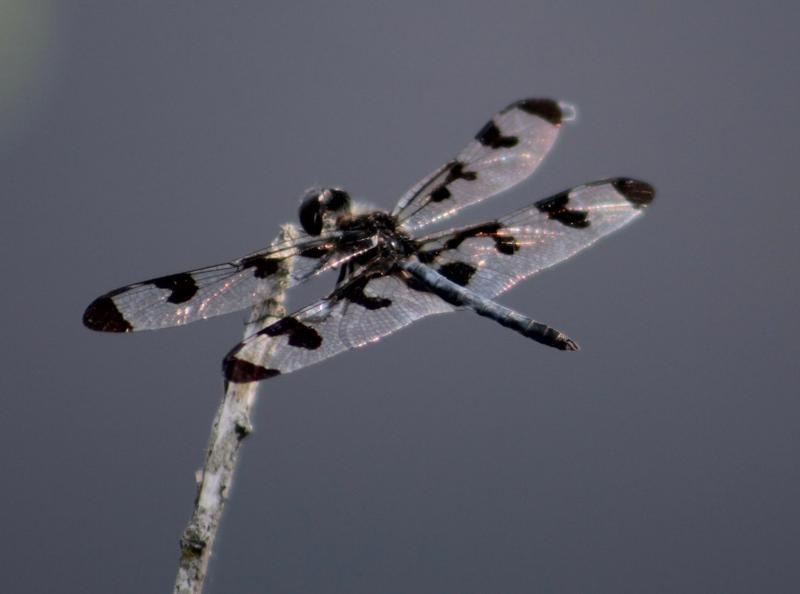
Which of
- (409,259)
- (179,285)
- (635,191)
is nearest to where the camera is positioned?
(179,285)

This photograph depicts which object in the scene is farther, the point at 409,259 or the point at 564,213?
the point at 564,213

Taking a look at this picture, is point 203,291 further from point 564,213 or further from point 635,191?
point 635,191

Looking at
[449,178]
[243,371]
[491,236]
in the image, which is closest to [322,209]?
[449,178]

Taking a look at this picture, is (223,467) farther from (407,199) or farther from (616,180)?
(616,180)

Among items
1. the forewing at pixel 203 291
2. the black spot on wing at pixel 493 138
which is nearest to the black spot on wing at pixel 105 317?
the forewing at pixel 203 291

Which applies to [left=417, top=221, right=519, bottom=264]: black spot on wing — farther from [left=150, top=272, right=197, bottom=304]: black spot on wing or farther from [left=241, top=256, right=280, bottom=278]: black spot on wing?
[left=150, top=272, right=197, bottom=304]: black spot on wing

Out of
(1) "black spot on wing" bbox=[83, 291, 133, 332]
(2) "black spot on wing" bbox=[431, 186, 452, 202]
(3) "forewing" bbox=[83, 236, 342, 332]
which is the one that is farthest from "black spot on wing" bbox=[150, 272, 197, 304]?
(2) "black spot on wing" bbox=[431, 186, 452, 202]

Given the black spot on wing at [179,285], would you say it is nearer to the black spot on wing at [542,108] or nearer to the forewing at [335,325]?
the forewing at [335,325]
